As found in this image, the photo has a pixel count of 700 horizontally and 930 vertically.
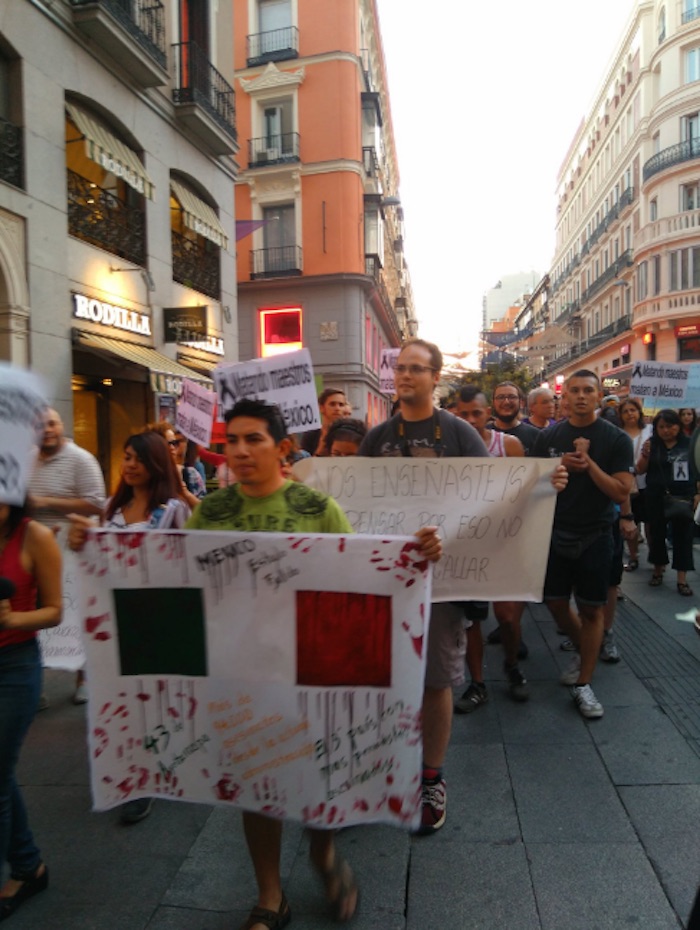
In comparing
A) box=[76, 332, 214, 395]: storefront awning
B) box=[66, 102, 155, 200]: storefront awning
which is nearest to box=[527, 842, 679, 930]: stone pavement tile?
box=[76, 332, 214, 395]: storefront awning

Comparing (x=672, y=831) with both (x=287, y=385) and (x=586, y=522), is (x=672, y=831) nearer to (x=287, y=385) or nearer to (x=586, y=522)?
(x=586, y=522)

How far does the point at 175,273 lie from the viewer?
1474cm

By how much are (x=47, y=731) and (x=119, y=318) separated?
961cm

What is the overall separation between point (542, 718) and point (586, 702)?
0.28 m

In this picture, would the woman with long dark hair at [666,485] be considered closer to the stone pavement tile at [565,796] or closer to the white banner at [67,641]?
the stone pavement tile at [565,796]

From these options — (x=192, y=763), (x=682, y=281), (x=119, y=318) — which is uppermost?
(x=682, y=281)

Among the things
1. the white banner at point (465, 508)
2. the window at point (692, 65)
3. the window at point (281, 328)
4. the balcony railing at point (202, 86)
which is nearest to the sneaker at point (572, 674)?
the white banner at point (465, 508)

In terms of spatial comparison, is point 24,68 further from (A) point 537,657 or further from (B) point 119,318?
(A) point 537,657

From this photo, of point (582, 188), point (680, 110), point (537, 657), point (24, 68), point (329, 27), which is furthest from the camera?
point (582, 188)

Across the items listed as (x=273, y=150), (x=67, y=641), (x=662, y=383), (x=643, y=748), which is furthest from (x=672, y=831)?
(x=273, y=150)

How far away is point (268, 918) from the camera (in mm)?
2279

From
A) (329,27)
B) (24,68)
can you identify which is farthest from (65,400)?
(329,27)

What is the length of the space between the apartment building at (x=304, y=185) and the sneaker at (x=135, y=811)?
23.6m

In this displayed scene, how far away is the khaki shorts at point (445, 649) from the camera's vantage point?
2.94 metres
